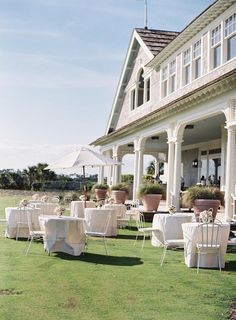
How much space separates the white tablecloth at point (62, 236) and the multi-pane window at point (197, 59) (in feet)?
32.3

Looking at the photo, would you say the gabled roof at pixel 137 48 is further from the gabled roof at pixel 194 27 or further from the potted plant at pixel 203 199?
the potted plant at pixel 203 199

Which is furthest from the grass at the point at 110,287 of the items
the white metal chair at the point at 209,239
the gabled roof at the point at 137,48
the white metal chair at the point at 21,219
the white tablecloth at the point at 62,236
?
the gabled roof at the point at 137,48

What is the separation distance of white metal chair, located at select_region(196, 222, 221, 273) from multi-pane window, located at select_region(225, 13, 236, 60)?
7.70 meters

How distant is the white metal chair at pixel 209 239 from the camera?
9.12 metres

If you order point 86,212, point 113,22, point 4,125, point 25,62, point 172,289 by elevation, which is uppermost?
point 113,22

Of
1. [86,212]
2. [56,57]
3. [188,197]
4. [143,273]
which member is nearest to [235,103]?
[188,197]

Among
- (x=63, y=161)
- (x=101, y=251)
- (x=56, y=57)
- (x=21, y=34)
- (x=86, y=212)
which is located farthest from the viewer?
(x=63, y=161)

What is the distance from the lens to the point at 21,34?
5551mm

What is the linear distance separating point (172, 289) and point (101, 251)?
381 centimetres

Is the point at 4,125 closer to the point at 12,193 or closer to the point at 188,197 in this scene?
the point at 188,197

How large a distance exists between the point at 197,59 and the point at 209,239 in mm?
10803

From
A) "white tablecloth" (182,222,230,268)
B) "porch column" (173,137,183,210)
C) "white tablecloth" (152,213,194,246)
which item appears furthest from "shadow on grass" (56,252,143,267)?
"porch column" (173,137,183,210)

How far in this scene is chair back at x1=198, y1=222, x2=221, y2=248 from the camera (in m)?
9.15

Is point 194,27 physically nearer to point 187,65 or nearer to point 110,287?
point 187,65
